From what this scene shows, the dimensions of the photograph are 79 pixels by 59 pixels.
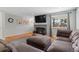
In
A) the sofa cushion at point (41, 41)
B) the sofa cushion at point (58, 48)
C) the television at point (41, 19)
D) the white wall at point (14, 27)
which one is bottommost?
the sofa cushion at point (58, 48)

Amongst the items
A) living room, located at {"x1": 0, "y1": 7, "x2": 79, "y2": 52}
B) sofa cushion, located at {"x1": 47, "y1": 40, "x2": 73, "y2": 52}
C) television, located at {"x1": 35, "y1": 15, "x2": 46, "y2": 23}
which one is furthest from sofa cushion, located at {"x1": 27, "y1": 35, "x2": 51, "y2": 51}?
television, located at {"x1": 35, "y1": 15, "x2": 46, "y2": 23}

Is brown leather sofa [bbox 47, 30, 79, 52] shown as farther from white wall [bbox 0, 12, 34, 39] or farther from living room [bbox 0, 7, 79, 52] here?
white wall [bbox 0, 12, 34, 39]

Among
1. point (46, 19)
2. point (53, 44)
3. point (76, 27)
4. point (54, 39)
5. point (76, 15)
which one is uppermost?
point (76, 15)

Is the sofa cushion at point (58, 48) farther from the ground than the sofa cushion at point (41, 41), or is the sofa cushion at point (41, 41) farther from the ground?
the sofa cushion at point (41, 41)

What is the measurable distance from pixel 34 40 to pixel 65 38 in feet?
3.08

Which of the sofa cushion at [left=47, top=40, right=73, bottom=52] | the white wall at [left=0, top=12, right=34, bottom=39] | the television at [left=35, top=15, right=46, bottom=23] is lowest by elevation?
the sofa cushion at [left=47, top=40, right=73, bottom=52]

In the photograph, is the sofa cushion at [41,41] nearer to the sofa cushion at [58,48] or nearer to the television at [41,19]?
the sofa cushion at [58,48]

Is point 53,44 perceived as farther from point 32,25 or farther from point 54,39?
point 32,25

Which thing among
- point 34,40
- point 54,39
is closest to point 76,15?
point 54,39

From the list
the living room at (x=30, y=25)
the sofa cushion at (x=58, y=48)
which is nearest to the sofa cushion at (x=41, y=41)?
the living room at (x=30, y=25)

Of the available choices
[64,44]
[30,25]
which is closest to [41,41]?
[30,25]

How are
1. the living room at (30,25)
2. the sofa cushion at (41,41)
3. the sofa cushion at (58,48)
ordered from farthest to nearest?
1. the sofa cushion at (41,41)
2. the sofa cushion at (58,48)
3. the living room at (30,25)
